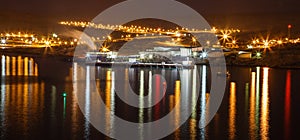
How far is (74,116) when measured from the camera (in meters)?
11.2

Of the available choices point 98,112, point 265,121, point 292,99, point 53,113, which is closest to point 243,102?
point 292,99

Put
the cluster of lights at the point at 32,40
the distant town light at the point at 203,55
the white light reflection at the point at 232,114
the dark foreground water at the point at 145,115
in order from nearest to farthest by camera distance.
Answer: the dark foreground water at the point at 145,115, the white light reflection at the point at 232,114, the distant town light at the point at 203,55, the cluster of lights at the point at 32,40

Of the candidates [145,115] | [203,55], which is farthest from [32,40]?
[145,115]

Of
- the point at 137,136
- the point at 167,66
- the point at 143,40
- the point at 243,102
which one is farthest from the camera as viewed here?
the point at 143,40

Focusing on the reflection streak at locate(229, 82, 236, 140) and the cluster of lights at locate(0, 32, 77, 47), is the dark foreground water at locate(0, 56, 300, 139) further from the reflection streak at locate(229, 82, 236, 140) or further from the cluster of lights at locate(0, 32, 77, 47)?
the cluster of lights at locate(0, 32, 77, 47)

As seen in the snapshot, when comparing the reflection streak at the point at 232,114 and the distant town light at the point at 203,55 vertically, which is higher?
the distant town light at the point at 203,55

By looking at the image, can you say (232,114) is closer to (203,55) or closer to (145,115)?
(145,115)

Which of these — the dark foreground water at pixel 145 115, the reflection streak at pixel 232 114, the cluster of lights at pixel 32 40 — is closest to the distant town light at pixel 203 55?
the cluster of lights at pixel 32 40

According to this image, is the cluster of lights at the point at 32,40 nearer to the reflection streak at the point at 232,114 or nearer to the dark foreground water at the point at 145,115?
the dark foreground water at the point at 145,115

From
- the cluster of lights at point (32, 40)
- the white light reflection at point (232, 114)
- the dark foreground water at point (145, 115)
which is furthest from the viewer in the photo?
the cluster of lights at point (32, 40)

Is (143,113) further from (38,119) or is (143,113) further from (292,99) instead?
(292,99)

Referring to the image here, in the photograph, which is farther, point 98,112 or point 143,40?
point 143,40

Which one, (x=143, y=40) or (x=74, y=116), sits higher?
(x=143, y=40)

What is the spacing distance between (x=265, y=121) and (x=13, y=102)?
304 inches
